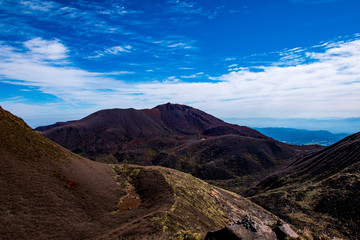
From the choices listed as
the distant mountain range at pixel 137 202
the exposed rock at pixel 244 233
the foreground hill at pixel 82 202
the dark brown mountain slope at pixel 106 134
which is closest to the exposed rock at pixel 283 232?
the distant mountain range at pixel 137 202

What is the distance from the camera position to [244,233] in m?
12.8

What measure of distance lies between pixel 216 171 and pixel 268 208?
54084 mm

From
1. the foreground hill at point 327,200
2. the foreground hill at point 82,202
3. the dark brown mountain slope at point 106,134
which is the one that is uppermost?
the dark brown mountain slope at point 106,134

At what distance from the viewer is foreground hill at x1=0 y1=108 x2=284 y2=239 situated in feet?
54.9

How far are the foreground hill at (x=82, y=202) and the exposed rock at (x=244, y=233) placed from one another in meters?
2.46

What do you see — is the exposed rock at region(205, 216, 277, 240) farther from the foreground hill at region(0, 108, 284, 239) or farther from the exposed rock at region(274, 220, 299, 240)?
the foreground hill at region(0, 108, 284, 239)

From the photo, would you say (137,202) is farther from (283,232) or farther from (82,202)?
(283,232)

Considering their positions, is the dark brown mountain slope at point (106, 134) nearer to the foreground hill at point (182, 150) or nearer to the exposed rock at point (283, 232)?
the foreground hill at point (182, 150)

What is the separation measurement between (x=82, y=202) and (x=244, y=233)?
19428 mm

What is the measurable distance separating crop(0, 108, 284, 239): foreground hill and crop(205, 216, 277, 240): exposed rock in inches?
96.8

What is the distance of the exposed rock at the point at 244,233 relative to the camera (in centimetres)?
1256

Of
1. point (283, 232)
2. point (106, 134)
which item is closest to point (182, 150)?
point (106, 134)

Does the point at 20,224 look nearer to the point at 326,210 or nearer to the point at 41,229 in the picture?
the point at 41,229

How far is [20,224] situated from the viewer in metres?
16.6
